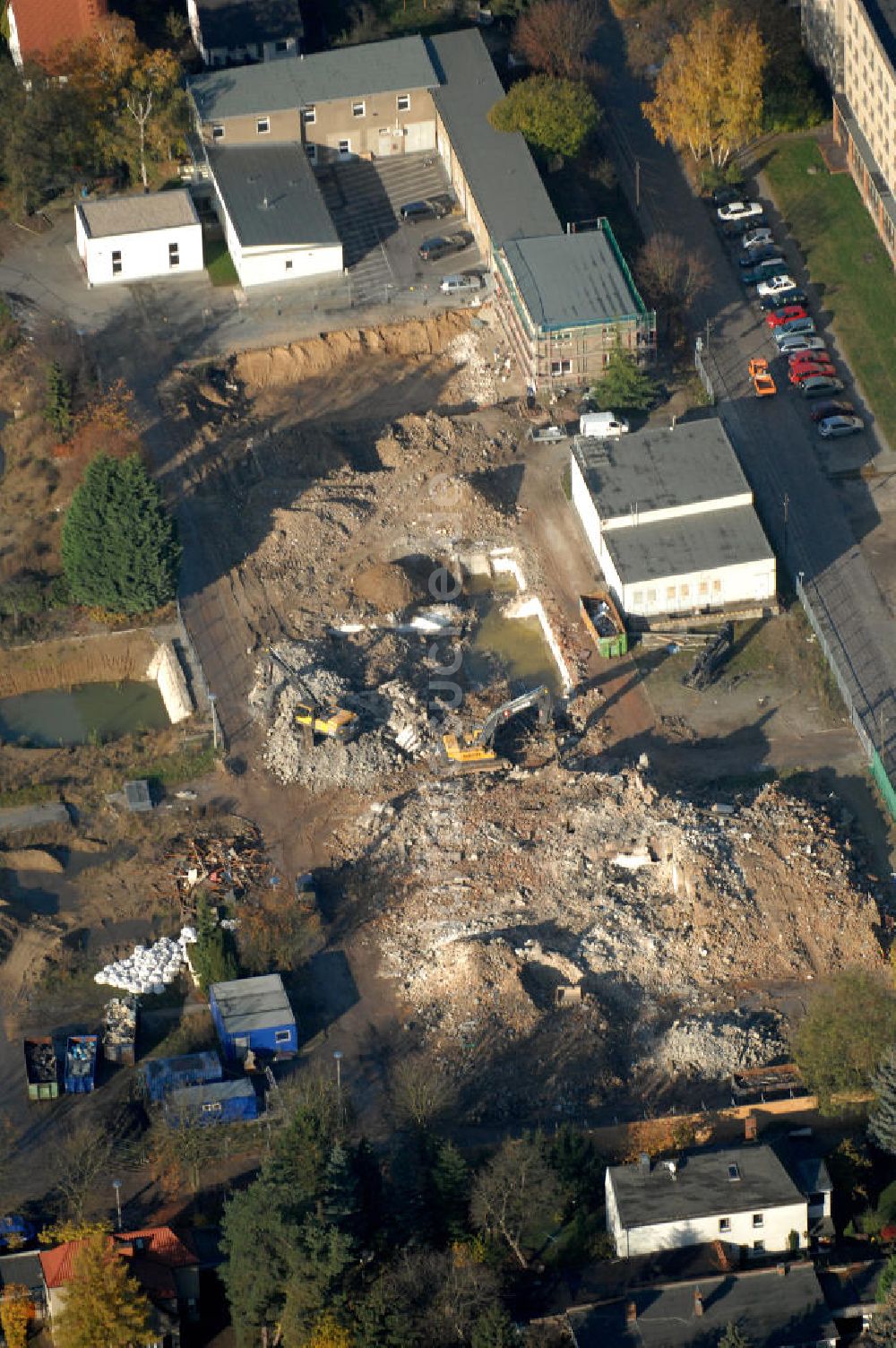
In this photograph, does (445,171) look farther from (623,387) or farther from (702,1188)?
(702,1188)

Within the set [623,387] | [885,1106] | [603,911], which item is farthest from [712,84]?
[885,1106]

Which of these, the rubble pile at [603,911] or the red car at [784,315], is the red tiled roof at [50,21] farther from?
the rubble pile at [603,911]

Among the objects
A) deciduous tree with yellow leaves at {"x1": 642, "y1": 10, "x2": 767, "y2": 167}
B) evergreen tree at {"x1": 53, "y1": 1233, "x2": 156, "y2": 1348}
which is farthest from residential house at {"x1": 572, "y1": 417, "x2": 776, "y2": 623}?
evergreen tree at {"x1": 53, "y1": 1233, "x2": 156, "y2": 1348}

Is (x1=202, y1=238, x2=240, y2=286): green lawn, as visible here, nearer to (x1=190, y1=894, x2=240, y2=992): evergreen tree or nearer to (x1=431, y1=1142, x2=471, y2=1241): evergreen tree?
(x1=190, y1=894, x2=240, y2=992): evergreen tree

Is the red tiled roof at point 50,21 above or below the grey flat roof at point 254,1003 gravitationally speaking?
above

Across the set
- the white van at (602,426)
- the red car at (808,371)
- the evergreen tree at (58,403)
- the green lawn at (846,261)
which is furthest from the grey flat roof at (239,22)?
the red car at (808,371)

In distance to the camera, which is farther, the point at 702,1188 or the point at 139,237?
the point at 139,237

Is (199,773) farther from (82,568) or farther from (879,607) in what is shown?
(879,607)
